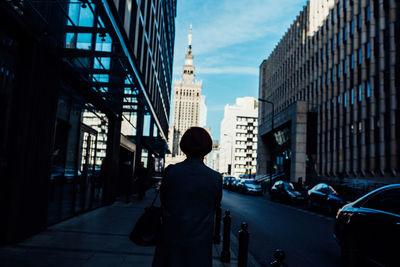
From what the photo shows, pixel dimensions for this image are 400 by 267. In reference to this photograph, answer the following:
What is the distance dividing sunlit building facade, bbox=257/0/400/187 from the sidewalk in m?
22.9

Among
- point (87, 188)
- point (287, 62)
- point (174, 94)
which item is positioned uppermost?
point (174, 94)

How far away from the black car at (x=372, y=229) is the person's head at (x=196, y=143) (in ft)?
9.77

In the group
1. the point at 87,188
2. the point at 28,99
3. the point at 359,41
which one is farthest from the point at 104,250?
the point at 359,41

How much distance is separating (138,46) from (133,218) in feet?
36.0

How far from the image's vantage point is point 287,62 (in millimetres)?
53969

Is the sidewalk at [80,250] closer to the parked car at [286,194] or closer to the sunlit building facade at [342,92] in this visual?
the parked car at [286,194]

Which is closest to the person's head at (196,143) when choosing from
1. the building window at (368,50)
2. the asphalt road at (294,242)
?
the asphalt road at (294,242)

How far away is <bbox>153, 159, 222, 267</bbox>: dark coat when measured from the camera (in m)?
2.46

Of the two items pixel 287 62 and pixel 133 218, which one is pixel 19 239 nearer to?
pixel 133 218

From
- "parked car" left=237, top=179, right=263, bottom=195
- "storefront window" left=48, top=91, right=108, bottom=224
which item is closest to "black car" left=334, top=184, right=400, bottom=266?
"storefront window" left=48, top=91, right=108, bottom=224

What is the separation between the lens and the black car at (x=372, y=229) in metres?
4.41

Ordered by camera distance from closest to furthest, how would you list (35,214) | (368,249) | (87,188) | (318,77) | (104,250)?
(368,249), (104,250), (35,214), (87,188), (318,77)

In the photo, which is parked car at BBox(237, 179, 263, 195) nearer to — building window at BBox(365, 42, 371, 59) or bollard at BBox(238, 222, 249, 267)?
building window at BBox(365, 42, 371, 59)

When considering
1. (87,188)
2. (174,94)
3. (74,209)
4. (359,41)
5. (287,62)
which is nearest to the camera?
(74,209)
